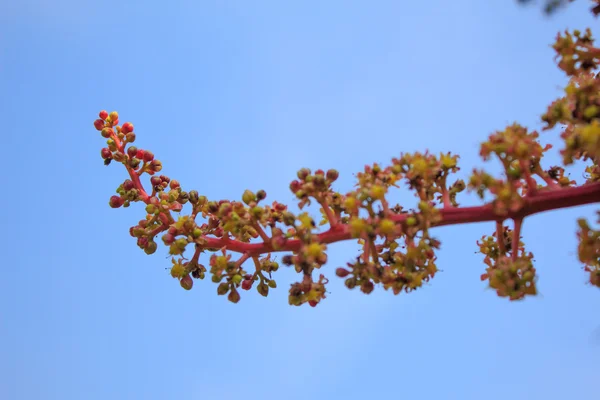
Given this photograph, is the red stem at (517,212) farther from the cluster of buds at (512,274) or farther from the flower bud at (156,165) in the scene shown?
the flower bud at (156,165)

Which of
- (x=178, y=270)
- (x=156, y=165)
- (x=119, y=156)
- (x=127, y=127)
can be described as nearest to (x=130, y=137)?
(x=127, y=127)

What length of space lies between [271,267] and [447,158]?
1.59m

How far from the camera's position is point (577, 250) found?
14.8 ft

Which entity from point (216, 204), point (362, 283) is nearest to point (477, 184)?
point (362, 283)

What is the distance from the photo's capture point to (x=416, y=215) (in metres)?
4.52

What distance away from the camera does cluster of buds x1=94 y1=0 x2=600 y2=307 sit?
4414 mm

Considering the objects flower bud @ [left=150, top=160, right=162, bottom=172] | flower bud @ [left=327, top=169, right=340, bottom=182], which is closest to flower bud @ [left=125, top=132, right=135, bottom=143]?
flower bud @ [left=150, top=160, right=162, bottom=172]

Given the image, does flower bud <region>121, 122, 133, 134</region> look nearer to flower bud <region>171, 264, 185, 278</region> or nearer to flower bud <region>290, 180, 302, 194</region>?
flower bud <region>171, 264, 185, 278</region>

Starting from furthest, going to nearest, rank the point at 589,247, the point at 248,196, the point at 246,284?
1. the point at 246,284
2. the point at 248,196
3. the point at 589,247

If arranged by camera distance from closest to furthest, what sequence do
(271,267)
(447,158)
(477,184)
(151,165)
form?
(477,184), (447,158), (271,267), (151,165)

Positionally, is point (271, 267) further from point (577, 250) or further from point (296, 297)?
point (577, 250)

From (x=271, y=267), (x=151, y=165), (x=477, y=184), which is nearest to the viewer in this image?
(x=477, y=184)

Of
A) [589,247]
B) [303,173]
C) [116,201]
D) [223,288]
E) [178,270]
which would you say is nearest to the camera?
[589,247]

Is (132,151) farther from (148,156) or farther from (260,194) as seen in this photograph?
(260,194)
